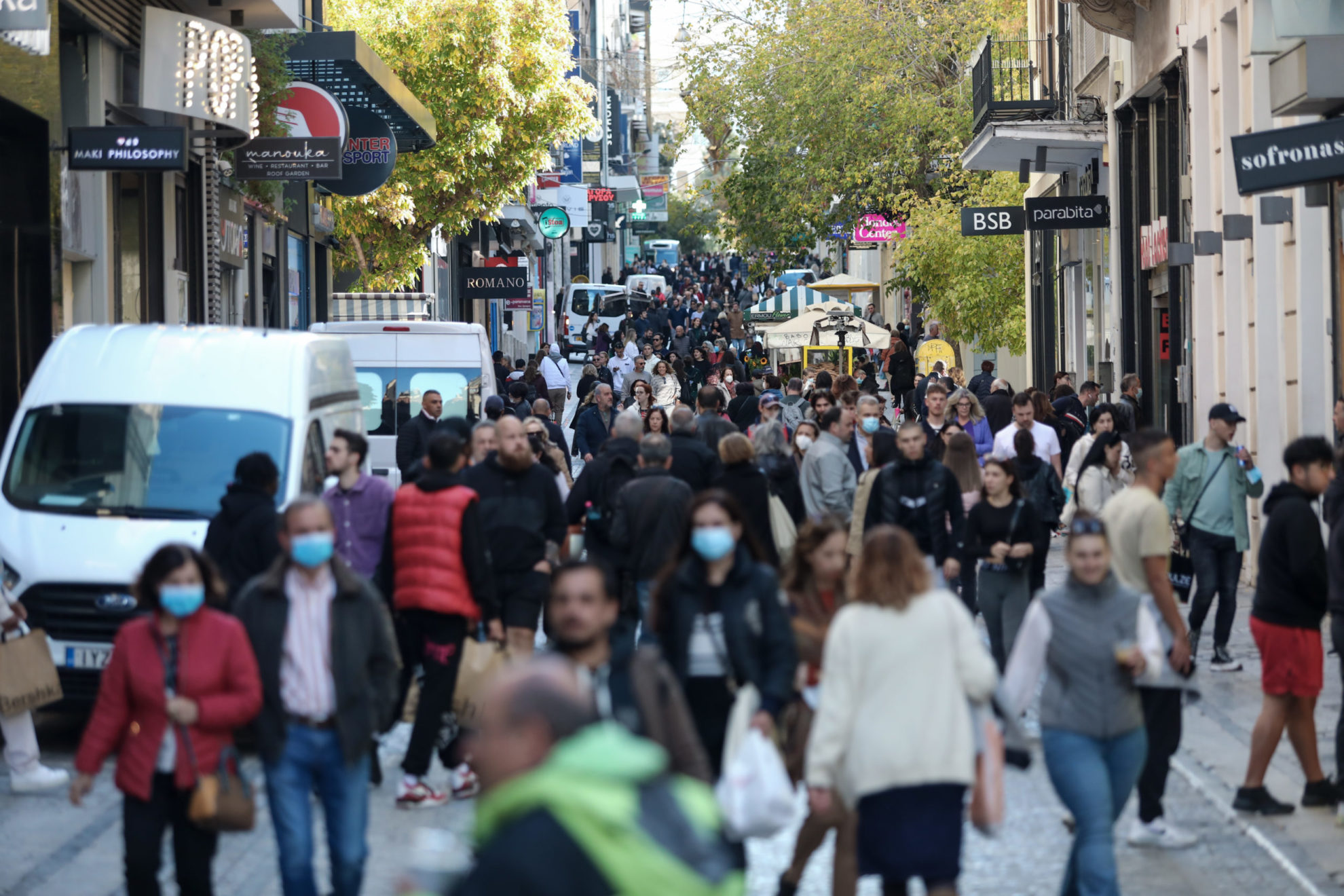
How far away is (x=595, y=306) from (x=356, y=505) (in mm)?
49728

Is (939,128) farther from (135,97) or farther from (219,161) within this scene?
(135,97)

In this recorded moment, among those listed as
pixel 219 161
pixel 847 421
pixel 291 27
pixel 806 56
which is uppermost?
pixel 806 56

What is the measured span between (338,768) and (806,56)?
35742 millimetres

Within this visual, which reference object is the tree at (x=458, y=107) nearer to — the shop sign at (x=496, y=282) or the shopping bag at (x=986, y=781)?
the shop sign at (x=496, y=282)

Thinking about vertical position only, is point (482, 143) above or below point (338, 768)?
above

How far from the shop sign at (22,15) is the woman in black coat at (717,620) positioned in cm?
750

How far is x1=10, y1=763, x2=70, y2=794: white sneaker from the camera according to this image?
9586 mm

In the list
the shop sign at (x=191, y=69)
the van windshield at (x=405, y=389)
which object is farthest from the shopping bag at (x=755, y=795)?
the shop sign at (x=191, y=69)

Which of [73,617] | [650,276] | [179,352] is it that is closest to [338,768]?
[73,617]

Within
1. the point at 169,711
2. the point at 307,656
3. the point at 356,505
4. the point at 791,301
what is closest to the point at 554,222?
the point at 791,301

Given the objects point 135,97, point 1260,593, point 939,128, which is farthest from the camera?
point 939,128

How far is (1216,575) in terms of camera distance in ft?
41.3

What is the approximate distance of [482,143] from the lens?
32.2 metres

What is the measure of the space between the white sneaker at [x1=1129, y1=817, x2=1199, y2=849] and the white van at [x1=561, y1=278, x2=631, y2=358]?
4784 cm
